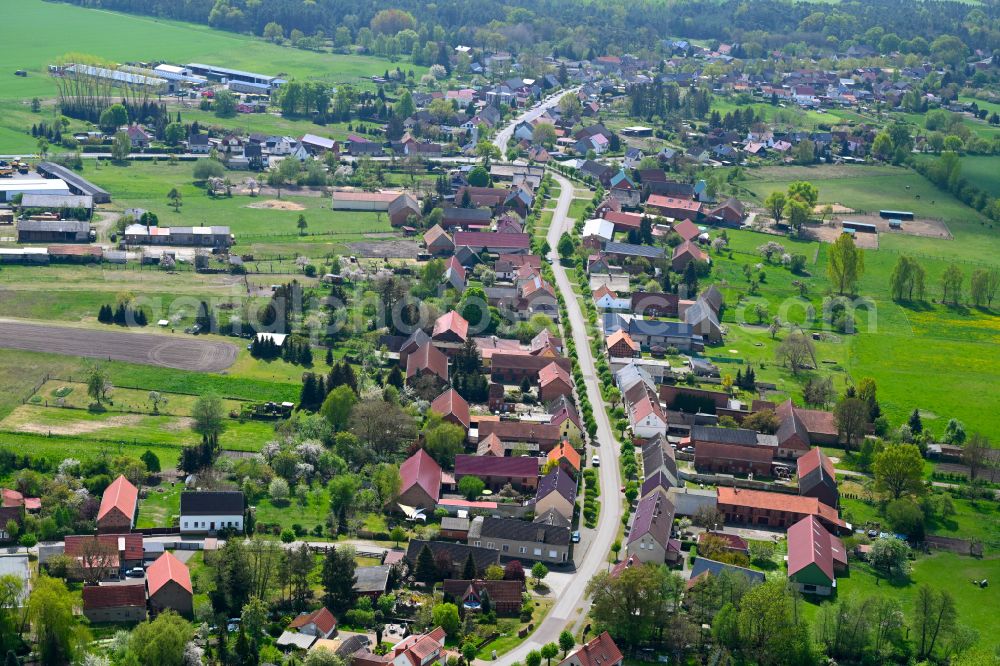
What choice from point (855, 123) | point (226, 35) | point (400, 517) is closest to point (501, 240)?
point (400, 517)

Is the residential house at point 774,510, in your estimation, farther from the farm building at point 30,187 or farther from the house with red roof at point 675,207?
the farm building at point 30,187

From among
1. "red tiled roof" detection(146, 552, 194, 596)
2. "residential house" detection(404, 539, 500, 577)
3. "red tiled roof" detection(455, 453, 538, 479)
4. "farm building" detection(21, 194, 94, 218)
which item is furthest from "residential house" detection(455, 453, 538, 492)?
"farm building" detection(21, 194, 94, 218)

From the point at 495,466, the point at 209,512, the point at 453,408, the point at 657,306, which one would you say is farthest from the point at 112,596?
the point at 657,306

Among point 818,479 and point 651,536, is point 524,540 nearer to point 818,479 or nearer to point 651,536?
point 651,536

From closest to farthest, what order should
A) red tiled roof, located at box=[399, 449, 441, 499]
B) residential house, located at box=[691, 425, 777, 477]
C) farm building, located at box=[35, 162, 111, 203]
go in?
red tiled roof, located at box=[399, 449, 441, 499], residential house, located at box=[691, 425, 777, 477], farm building, located at box=[35, 162, 111, 203]

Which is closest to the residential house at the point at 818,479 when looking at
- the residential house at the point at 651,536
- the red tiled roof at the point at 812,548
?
the red tiled roof at the point at 812,548

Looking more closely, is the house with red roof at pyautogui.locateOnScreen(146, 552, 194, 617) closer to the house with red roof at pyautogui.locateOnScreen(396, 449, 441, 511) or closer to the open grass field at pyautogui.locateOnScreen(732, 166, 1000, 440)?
the house with red roof at pyautogui.locateOnScreen(396, 449, 441, 511)

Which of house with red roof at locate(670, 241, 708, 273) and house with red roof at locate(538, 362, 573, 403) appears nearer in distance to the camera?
house with red roof at locate(538, 362, 573, 403)
